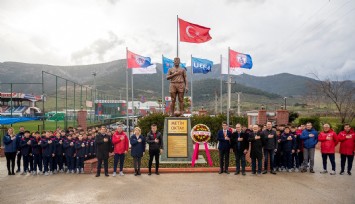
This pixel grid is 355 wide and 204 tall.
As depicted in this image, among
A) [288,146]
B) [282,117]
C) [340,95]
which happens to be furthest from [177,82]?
[340,95]

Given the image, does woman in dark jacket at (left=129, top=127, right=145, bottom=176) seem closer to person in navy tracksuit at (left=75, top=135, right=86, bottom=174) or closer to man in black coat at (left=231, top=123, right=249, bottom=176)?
person in navy tracksuit at (left=75, top=135, right=86, bottom=174)

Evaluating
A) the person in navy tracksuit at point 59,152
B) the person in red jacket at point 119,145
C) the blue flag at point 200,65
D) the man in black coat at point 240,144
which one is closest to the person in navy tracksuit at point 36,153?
the person in navy tracksuit at point 59,152

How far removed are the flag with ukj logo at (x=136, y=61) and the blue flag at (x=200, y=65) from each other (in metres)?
4.20

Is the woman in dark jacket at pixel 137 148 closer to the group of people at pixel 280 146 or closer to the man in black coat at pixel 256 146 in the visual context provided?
the group of people at pixel 280 146

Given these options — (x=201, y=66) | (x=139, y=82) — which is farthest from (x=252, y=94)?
(x=201, y=66)

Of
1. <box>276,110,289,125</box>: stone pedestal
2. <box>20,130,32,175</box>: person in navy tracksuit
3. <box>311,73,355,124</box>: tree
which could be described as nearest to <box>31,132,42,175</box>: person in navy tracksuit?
<box>20,130,32,175</box>: person in navy tracksuit

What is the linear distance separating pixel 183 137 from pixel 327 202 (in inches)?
230

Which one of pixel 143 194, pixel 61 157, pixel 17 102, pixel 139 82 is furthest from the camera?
pixel 139 82

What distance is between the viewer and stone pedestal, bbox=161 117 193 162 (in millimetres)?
11023

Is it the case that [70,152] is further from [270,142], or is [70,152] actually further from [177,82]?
[270,142]

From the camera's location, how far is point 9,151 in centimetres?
954

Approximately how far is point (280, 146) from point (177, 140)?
3.91 metres

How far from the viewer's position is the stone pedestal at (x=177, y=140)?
1102 cm

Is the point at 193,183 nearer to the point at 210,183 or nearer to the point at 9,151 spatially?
the point at 210,183
